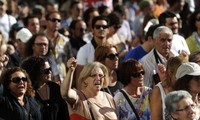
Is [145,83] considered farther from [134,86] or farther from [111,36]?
[111,36]

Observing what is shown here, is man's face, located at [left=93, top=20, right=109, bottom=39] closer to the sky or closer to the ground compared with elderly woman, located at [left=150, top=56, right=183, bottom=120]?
closer to the sky

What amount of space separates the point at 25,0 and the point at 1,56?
1341cm

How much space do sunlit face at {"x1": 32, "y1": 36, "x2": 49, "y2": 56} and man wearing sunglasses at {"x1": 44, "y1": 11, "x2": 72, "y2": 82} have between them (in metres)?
0.94

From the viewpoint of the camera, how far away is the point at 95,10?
16078mm

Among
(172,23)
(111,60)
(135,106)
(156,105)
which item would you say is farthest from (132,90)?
(172,23)

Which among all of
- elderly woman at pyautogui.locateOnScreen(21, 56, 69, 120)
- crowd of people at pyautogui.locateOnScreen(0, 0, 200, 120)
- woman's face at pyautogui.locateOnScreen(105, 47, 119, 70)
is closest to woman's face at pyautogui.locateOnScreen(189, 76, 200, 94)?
crowd of people at pyautogui.locateOnScreen(0, 0, 200, 120)

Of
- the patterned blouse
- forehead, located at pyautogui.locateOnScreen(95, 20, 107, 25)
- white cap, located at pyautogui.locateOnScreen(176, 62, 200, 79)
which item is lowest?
the patterned blouse

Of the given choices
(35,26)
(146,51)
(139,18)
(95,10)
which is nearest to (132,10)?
(139,18)

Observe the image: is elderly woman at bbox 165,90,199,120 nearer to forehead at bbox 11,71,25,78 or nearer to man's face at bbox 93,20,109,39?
forehead at bbox 11,71,25,78

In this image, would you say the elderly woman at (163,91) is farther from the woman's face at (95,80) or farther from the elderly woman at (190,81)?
the woman's face at (95,80)

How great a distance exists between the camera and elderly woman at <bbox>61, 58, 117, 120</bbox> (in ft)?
31.4

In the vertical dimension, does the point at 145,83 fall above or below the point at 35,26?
below

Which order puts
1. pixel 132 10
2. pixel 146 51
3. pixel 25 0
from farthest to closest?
pixel 25 0
pixel 132 10
pixel 146 51

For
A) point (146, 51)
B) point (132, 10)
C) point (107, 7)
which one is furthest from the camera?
point (132, 10)
